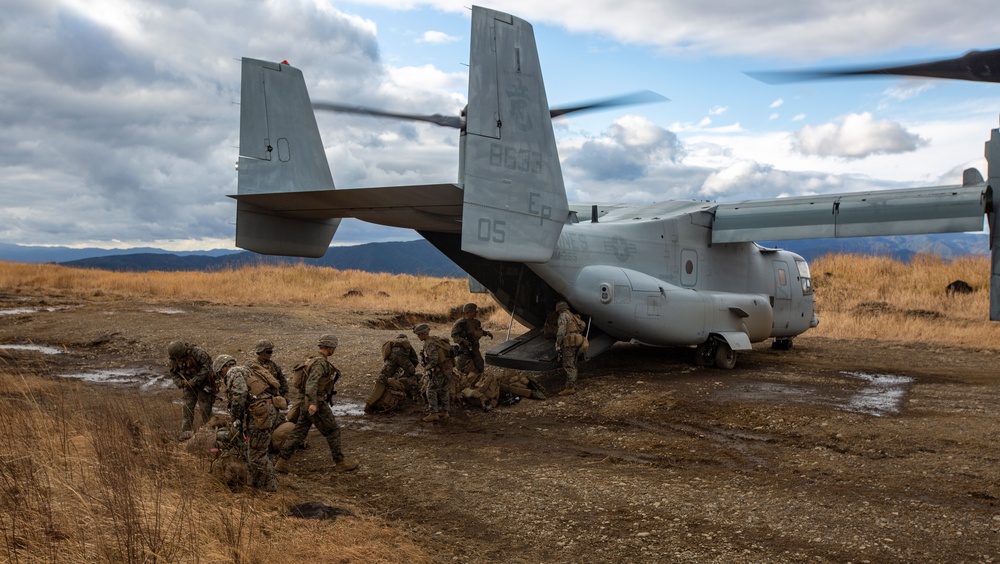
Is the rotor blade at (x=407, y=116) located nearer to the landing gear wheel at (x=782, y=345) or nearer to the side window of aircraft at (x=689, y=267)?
the side window of aircraft at (x=689, y=267)

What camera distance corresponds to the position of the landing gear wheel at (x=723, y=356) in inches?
527

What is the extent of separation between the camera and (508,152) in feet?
31.5

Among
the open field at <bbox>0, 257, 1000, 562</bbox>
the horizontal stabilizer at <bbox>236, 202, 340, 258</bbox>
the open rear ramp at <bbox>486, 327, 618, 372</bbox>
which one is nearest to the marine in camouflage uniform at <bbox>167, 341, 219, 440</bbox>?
the open field at <bbox>0, 257, 1000, 562</bbox>

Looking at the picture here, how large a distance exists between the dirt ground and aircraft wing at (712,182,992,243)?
254cm

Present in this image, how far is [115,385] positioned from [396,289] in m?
18.4

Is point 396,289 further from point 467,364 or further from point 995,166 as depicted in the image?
point 995,166

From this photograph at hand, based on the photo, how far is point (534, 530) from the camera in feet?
20.2

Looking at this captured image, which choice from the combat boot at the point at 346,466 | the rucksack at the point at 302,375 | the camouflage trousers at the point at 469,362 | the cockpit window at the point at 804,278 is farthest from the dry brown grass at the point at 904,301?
the rucksack at the point at 302,375

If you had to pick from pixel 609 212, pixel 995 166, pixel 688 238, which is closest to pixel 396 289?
pixel 609 212

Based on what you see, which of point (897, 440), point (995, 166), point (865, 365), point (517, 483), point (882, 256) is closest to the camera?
point (517, 483)

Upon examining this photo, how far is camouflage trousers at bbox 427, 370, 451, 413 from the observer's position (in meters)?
10.3

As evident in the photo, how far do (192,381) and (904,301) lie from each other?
23270 mm

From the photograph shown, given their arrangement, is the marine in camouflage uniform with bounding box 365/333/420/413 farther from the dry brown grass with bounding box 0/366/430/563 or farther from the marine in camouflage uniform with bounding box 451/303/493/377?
the dry brown grass with bounding box 0/366/430/563

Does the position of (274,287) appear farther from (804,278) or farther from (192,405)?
(192,405)
